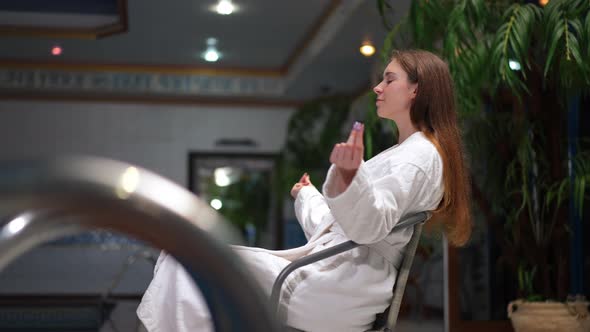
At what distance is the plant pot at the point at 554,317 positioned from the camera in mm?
3730

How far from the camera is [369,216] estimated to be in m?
1.68

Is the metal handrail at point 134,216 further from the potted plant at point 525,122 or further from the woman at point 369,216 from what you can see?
the potted plant at point 525,122

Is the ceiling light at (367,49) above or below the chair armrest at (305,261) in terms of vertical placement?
above

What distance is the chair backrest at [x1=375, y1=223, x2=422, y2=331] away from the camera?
1.87m

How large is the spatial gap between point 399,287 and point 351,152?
20.6 inches

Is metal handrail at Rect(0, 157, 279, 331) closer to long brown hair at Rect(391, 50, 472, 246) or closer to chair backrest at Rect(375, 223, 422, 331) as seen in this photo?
chair backrest at Rect(375, 223, 422, 331)

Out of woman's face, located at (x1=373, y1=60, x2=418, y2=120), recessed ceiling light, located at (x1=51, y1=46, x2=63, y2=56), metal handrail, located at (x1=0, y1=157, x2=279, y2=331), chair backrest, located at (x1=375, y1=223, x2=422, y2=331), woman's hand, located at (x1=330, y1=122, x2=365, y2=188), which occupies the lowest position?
chair backrest, located at (x1=375, y1=223, x2=422, y2=331)

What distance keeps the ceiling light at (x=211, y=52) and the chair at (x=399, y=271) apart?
7.37 metres

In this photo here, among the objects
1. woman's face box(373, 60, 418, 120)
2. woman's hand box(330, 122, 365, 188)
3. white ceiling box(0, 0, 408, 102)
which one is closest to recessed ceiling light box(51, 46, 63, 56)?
white ceiling box(0, 0, 408, 102)

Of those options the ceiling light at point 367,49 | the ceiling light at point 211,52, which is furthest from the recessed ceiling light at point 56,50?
the ceiling light at point 367,49

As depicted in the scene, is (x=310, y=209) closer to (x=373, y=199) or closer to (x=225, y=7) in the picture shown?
(x=373, y=199)

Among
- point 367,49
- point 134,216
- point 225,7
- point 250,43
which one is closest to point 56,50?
point 250,43

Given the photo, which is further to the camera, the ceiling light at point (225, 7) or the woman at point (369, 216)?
the ceiling light at point (225, 7)

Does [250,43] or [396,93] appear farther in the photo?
[250,43]
